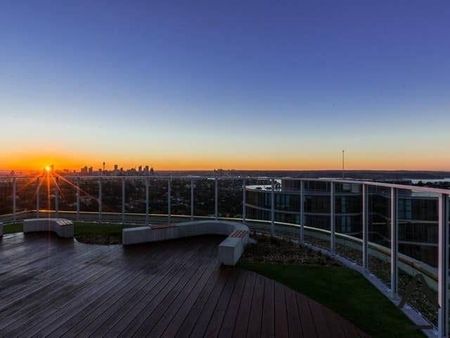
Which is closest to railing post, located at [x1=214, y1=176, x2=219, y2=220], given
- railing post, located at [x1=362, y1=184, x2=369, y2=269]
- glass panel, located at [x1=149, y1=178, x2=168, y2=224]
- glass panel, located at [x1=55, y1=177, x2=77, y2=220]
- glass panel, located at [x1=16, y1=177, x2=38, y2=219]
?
glass panel, located at [x1=149, y1=178, x2=168, y2=224]

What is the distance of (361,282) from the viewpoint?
4688 millimetres

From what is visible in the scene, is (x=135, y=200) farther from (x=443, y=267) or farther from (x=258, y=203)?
(x=443, y=267)

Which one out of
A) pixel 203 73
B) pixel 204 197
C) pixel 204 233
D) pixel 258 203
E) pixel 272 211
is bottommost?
pixel 204 233

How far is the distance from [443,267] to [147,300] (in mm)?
2735

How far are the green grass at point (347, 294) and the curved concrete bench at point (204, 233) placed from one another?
0.30 m

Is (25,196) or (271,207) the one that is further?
(25,196)

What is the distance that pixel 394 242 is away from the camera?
155 inches

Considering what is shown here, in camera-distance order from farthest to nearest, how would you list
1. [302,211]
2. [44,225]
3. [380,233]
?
[44,225]
[302,211]
[380,233]

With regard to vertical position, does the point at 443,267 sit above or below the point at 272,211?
above

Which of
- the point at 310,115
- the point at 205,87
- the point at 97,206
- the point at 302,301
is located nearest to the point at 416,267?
the point at 302,301

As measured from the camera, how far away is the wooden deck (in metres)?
3.19

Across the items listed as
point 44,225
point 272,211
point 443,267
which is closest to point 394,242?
point 443,267

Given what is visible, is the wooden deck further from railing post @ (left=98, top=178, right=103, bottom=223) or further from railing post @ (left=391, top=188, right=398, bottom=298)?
railing post @ (left=98, top=178, right=103, bottom=223)

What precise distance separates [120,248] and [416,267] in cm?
492
